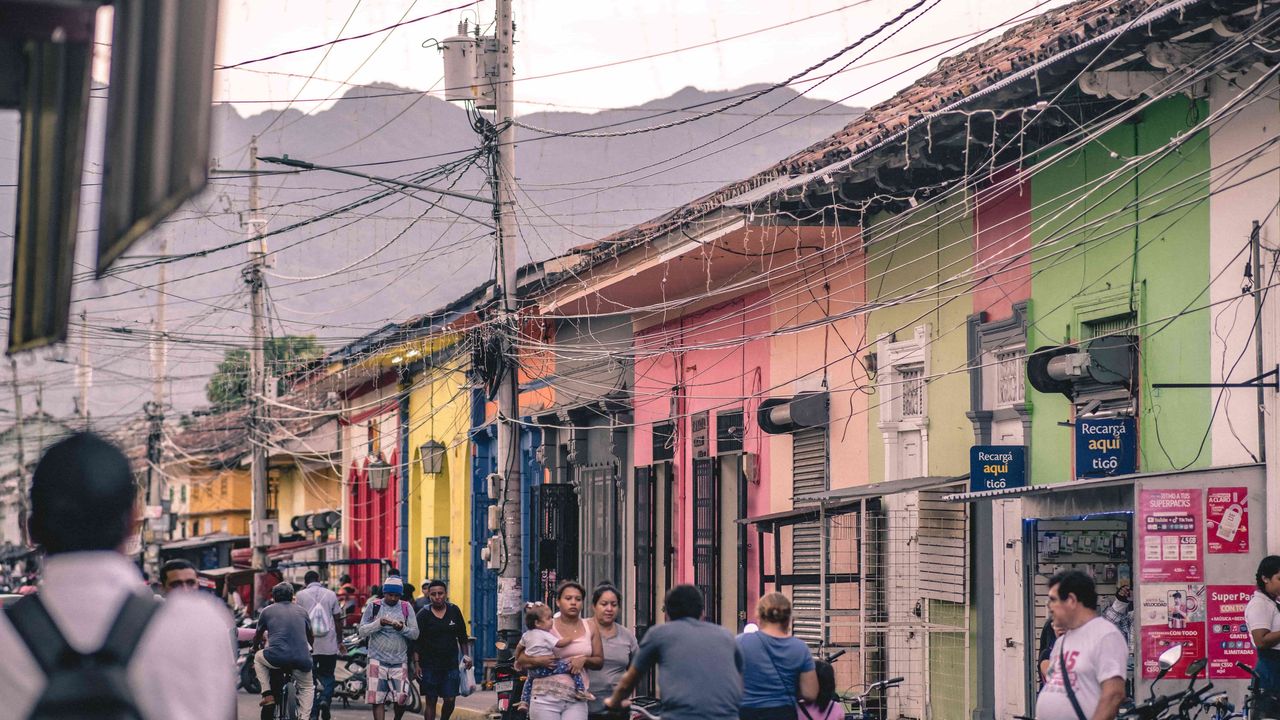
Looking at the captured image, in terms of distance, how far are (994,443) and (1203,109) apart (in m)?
4.32

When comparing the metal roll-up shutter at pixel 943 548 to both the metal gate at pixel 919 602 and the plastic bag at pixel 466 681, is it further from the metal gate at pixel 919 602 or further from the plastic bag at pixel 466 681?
the plastic bag at pixel 466 681

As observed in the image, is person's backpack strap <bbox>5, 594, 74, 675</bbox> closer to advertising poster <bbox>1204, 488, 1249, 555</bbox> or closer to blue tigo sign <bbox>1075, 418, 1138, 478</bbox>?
advertising poster <bbox>1204, 488, 1249, 555</bbox>

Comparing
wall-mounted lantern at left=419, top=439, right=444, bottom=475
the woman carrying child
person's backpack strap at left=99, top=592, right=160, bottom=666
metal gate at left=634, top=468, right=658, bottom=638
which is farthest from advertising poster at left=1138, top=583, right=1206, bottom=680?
wall-mounted lantern at left=419, top=439, right=444, bottom=475

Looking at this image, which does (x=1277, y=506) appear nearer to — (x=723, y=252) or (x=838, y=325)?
(x=838, y=325)

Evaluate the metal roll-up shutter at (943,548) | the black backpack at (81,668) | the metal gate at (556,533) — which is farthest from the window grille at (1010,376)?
the metal gate at (556,533)

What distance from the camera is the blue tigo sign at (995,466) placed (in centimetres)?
1472

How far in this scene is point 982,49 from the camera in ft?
61.1

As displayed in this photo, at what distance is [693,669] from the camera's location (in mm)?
8992

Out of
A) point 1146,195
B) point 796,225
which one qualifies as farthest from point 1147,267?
point 796,225

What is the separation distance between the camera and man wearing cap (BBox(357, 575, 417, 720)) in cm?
1874

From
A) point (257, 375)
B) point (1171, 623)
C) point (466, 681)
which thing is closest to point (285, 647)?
point (466, 681)

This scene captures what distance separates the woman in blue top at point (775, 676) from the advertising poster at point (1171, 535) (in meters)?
2.97

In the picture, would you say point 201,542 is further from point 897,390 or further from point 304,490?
point 897,390

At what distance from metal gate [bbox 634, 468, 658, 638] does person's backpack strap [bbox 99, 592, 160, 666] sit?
21.0 meters
